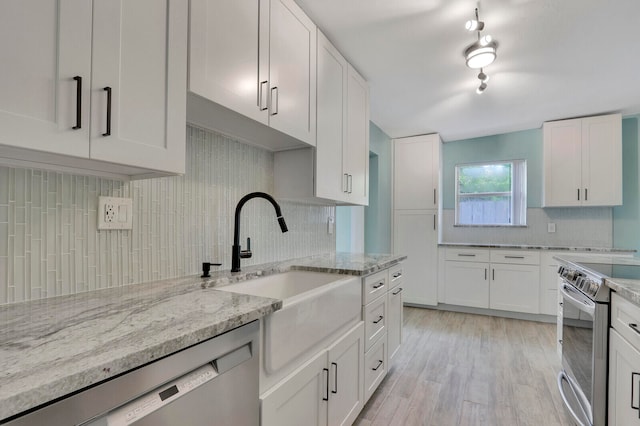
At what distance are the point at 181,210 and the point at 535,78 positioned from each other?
295cm

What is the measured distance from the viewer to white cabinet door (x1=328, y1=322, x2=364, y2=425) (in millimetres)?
1377

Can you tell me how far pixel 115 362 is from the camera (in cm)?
55

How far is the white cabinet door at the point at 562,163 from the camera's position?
350 centimetres

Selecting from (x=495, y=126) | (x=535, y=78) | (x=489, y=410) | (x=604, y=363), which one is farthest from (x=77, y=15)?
(x=495, y=126)

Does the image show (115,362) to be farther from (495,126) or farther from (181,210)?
(495,126)

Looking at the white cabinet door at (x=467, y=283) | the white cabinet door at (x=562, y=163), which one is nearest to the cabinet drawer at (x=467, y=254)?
the white cabinet door at (x=467, y=283)

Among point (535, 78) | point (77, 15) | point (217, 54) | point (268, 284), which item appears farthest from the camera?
point (535, 78)

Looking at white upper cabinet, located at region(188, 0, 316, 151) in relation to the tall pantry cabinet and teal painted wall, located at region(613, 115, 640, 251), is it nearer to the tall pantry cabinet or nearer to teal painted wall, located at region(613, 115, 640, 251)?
the tall pantry cabinet

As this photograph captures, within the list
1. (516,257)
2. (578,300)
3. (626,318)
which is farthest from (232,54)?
(516,257)

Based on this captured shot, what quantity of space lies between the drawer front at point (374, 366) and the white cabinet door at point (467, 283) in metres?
2.21

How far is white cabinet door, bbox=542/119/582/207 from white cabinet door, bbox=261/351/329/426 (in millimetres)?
Result: 3691

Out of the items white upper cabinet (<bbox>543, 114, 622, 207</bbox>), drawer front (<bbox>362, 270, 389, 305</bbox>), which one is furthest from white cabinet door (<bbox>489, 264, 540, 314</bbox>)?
drawer front (<bbox>362, 270, 389, 305</bbox>)

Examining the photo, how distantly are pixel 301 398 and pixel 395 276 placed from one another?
1324mm

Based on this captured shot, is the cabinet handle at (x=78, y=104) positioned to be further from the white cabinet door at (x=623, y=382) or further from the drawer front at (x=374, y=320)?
the white cabinet door at (x=623, y=382)
